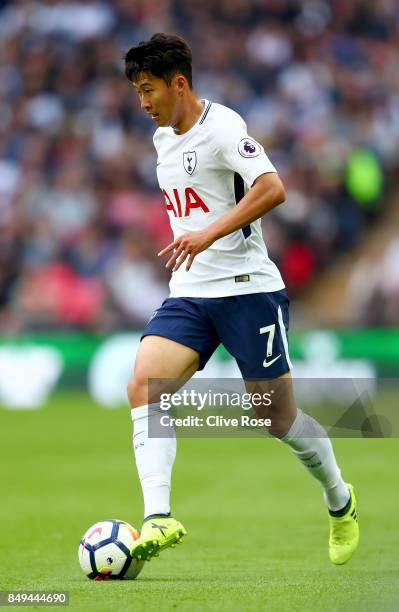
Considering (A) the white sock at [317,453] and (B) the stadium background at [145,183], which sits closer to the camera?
(A) the white sock at [317,453]

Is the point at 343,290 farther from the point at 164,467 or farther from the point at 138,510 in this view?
the point at 164,467

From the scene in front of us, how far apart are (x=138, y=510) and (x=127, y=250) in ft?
26.5

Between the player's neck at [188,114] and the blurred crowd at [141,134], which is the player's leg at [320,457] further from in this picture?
the blurred crowd at [141,134]

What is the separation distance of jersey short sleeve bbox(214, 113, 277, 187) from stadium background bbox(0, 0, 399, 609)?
777 cm

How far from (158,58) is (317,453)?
2076 mm

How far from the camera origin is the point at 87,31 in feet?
63.3

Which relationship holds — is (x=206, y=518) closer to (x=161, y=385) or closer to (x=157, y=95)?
(x=161, y=385)

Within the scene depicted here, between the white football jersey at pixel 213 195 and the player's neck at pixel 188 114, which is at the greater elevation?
the player's neck at pixel 188 114

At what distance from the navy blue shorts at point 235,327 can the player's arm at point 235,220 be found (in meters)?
0.30

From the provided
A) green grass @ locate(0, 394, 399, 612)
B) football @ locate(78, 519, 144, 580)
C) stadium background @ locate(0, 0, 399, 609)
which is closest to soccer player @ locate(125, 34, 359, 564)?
football @ locate(78, 519, 144, 580)

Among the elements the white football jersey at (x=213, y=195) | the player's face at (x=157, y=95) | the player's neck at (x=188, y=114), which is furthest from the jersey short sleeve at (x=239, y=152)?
the player's face at (x=157, y=95)

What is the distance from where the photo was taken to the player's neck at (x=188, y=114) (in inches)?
235

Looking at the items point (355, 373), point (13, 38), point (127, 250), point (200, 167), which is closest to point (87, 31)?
point (13, 38)

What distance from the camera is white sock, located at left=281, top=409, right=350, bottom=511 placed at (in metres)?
6.16
